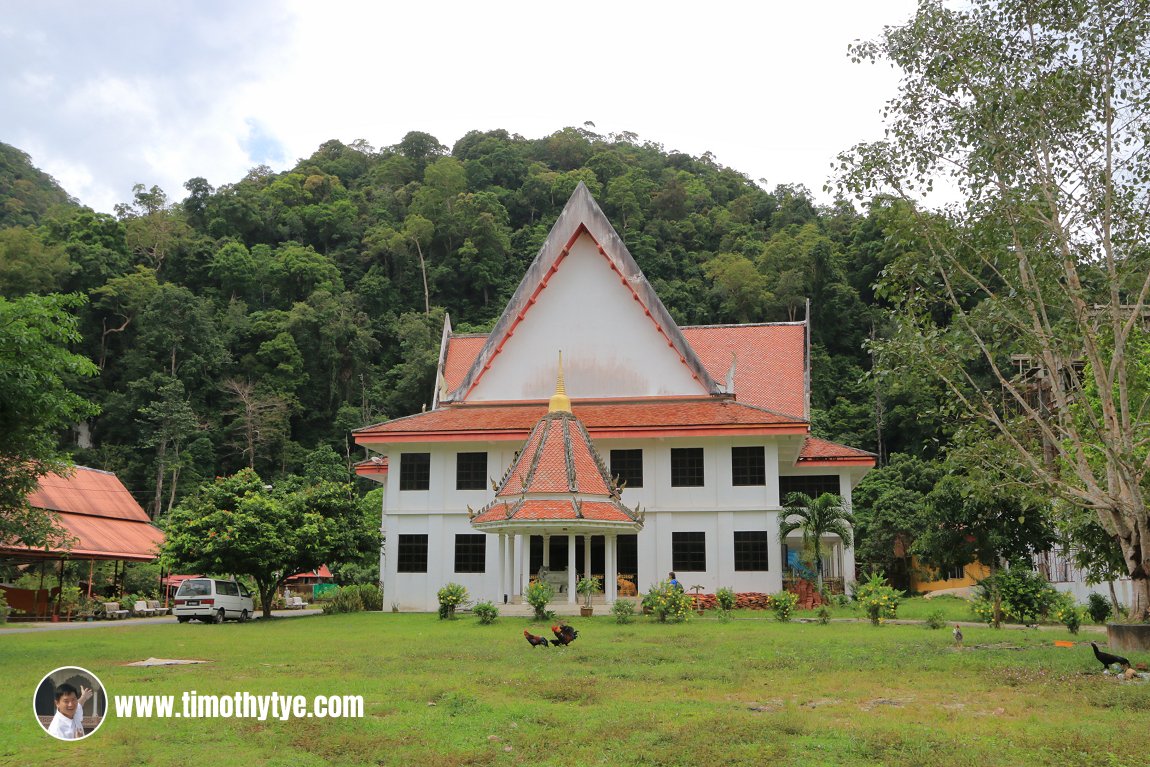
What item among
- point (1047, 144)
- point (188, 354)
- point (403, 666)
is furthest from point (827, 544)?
point (188, 354)

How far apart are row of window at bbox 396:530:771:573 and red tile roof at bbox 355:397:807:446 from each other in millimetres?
2849

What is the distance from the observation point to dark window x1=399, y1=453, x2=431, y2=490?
2766 centimetres

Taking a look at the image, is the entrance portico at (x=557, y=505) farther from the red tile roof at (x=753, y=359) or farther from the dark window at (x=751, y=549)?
the red tile roof at (x=753, y=359)

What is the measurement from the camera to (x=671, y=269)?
71000 mm

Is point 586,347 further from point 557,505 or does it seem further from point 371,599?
point 371,599

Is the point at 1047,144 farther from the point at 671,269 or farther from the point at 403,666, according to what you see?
the point at 671,269

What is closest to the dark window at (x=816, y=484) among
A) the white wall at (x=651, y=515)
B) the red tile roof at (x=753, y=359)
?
the white wall at (x=651, y=515)

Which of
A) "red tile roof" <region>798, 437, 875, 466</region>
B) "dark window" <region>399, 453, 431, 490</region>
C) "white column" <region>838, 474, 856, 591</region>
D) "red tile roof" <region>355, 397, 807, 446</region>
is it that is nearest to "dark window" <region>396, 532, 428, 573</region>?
"dark window" <region>399, 453, 431, 490</region>

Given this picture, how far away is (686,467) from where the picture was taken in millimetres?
26625

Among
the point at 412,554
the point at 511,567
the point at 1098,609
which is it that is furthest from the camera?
the point at 412,554

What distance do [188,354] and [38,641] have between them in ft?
144

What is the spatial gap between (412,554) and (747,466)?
962cm

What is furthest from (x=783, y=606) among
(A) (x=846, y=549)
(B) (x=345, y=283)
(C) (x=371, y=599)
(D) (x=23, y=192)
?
(D) (x=23, y=192)

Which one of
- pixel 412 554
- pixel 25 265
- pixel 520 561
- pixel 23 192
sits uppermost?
pixel 23 192
